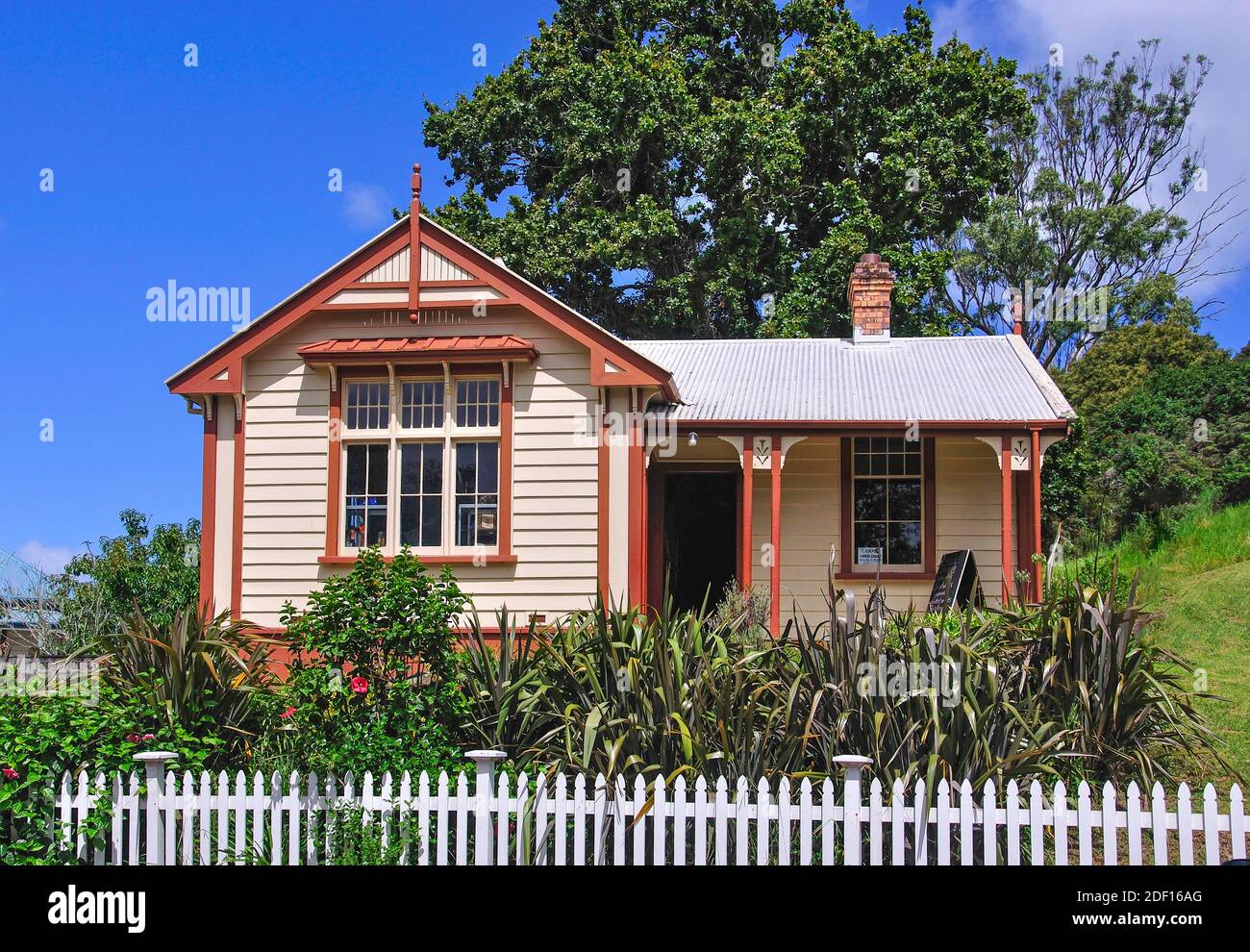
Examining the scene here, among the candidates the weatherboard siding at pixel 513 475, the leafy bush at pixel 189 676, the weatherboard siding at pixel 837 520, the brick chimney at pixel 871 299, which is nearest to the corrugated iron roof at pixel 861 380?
the brick chimney at pixel 871 299

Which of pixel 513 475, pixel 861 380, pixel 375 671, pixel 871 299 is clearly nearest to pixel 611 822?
pixel 375 671

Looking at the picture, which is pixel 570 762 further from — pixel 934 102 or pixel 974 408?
pixel 934 102

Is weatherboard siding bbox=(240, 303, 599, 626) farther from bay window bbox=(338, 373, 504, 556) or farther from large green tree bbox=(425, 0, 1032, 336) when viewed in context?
large green tree bbox=(425, 0, 1032, 336)

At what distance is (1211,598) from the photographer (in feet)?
49.8

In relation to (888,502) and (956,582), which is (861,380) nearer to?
(888,502)

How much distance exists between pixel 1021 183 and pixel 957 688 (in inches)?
1198

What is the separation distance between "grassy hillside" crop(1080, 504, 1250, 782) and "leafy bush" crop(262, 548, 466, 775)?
5.52m

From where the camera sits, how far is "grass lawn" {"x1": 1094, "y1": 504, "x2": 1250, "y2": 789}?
10617 millimetres

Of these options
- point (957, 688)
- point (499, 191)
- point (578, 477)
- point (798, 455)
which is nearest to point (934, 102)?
point (499, 191)

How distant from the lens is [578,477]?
1312cm

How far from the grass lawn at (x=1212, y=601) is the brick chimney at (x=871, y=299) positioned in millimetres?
5119

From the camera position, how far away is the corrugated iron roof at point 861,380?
15.0m

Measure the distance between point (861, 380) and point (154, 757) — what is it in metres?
11.5

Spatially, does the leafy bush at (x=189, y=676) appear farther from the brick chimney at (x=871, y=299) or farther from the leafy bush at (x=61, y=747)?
the brick chimney at (x=871, y=299)
